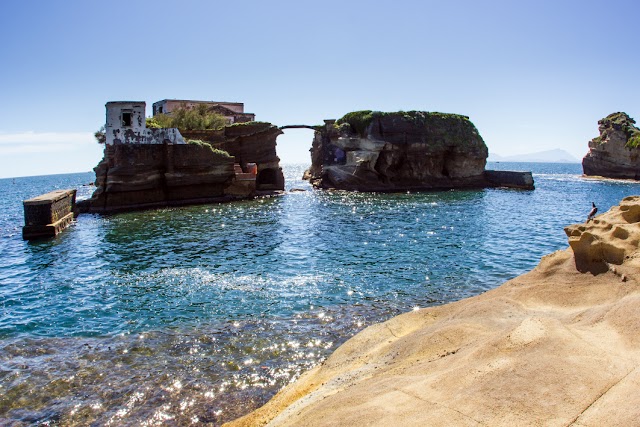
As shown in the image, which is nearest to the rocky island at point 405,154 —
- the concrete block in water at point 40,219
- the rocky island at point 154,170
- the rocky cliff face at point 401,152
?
the rocky cliff face at point 401,152

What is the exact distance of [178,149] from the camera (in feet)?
133

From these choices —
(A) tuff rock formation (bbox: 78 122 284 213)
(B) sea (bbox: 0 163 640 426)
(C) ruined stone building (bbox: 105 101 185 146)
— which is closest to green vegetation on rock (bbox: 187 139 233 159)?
(A) tuff rock formation (bbox: 78 122 284 213)

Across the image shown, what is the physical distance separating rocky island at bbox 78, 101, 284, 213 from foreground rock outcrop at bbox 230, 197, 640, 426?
35.0 metres

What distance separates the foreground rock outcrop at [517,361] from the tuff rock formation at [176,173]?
34945 mm

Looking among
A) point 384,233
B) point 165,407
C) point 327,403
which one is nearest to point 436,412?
point 327,403

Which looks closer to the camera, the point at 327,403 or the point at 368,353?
the point at 327,403

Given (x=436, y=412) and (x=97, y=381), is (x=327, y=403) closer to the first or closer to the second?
(x=436, y=412)

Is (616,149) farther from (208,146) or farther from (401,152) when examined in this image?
(208,146)

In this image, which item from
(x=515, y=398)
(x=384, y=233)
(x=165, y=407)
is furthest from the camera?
(x=384, y=233)

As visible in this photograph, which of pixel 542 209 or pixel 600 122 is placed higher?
pixel 600 122

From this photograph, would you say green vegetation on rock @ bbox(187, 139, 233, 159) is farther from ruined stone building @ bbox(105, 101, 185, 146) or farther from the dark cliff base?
the dark cliff base

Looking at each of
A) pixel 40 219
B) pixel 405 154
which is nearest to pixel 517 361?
pixel 40 219

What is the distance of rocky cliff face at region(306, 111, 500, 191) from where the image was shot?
5772 cm

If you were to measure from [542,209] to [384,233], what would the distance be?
802 inches
